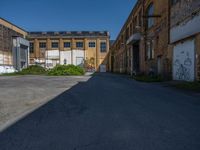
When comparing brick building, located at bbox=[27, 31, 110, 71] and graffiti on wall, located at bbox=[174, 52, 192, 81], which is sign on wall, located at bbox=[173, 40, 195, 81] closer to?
graffiti on wall, located at bbox=[174, 52, 192, 81]

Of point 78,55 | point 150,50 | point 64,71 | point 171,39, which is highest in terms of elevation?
point 78,55

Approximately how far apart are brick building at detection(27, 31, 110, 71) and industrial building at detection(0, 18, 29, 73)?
10191 mm

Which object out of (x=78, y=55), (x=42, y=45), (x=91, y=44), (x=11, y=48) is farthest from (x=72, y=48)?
(x=11, y=48)

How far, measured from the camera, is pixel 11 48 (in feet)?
150

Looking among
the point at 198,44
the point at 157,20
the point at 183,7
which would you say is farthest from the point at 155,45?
the point at 198,44

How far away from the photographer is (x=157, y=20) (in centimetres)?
2311

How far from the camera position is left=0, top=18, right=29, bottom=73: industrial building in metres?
41.9

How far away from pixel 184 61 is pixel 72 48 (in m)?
48.4

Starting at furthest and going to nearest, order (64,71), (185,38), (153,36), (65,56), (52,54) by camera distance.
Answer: (65,56), (52,54), (64,71), (153,36), (185,38)

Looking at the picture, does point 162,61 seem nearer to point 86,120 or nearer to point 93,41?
point 86,120

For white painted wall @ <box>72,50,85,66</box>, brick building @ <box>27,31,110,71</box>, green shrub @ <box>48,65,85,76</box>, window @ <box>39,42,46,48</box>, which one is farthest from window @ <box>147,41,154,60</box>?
window @ <box>39,42,46,48</box>

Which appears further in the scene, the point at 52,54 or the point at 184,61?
the point at 52,54

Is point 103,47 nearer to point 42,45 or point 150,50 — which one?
point 42,45

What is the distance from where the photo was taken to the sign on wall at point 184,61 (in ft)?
52.9
